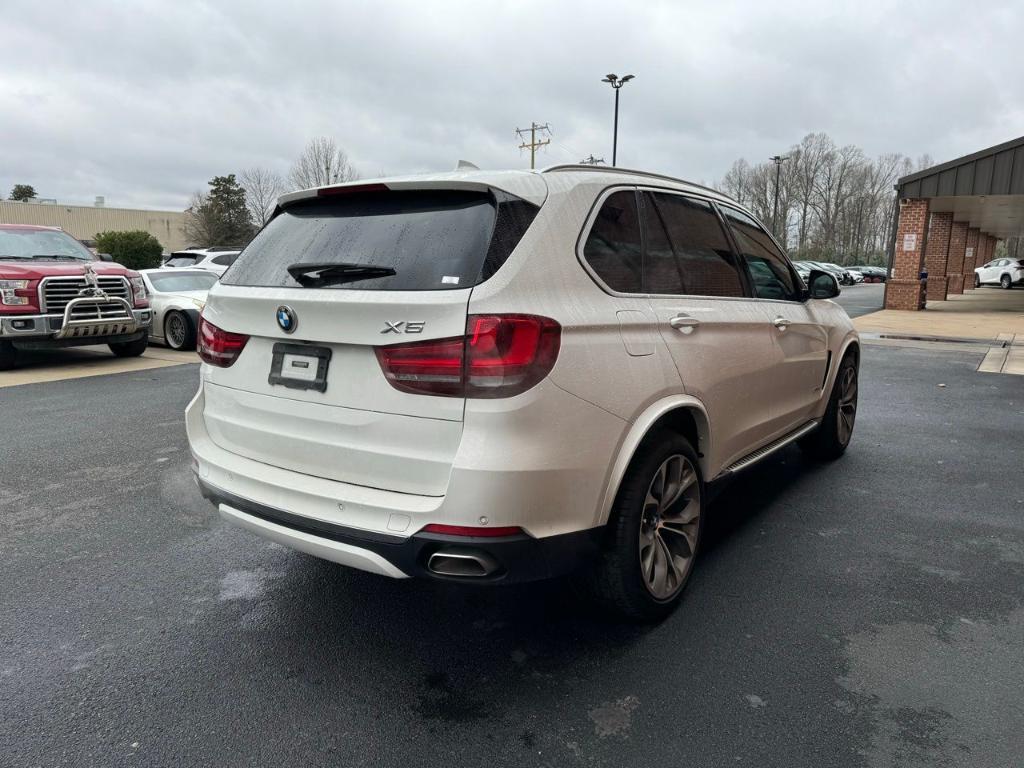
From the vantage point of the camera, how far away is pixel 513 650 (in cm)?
279

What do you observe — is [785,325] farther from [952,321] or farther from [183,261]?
[183,261]

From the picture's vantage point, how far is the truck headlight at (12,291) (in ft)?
30.2

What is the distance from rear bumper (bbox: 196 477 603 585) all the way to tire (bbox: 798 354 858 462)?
3.14 m

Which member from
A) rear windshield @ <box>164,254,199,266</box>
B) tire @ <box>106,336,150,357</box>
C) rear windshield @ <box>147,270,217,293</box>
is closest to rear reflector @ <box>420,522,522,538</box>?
tire @ <box>106,336,150,357</box>

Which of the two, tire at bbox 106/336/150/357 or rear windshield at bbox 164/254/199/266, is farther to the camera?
rear windshield at bbox 164/254/199/266

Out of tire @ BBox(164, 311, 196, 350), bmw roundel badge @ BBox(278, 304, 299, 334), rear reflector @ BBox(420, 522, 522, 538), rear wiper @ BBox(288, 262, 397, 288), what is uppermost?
rear wiper @ BBox(288, 262, 397, 288)

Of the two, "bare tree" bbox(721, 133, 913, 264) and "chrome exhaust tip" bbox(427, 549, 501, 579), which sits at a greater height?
"bare tree" bbox(721, 133, 913, 264)

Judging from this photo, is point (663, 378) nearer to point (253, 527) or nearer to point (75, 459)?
point (253, 527)

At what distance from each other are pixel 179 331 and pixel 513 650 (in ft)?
36.3

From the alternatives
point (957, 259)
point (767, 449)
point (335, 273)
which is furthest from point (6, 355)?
point (957, 259)

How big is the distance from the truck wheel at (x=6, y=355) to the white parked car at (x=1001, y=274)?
4413cm

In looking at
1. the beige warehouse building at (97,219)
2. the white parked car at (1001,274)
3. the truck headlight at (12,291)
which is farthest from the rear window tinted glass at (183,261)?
the white parked car at (1001,274)

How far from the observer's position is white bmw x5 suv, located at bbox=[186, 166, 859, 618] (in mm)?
2293

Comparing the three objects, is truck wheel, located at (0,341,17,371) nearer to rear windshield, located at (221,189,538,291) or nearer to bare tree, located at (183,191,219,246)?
rear windshield, located at (221,189,538,291)
